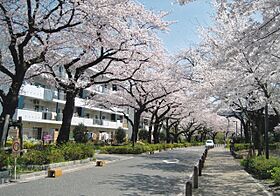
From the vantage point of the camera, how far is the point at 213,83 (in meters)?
23.4

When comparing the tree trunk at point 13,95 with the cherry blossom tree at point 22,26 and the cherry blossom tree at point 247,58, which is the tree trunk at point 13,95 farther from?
the cherry blossom tree at point 247,58

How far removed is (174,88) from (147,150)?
776 centimetres

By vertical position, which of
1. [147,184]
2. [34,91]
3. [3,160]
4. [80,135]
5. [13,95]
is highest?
[34,91]

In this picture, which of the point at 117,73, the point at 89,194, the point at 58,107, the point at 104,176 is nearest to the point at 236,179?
the point at 104,176

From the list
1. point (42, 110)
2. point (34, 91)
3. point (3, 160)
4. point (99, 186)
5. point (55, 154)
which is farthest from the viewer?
point (42, 110)

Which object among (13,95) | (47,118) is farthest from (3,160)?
(47,118)

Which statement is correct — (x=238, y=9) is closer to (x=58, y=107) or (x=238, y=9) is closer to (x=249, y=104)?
(x=249, y=104)

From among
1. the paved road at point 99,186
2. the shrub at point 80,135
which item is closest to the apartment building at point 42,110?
the shrub at point 80,135

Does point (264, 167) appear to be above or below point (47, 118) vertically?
below

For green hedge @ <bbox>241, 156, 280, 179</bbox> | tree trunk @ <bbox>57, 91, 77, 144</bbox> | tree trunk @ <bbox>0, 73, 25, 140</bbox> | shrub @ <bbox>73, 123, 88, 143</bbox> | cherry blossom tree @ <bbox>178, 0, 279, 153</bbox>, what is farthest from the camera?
shrub @ <bbox>73, 123, 88, 143</bbox>

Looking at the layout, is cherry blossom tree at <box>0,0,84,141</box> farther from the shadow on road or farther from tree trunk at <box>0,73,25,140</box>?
the shadow on road

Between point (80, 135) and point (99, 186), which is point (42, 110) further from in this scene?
point (99, 186)

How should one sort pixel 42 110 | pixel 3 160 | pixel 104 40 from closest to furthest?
1. pixel 3 160
2. pixel 104 40
3. pixel 42 110

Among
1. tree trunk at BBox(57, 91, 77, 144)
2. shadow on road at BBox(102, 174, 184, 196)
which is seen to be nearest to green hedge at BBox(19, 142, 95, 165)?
tree trunk at BBox(57, 91, 77, 144)
